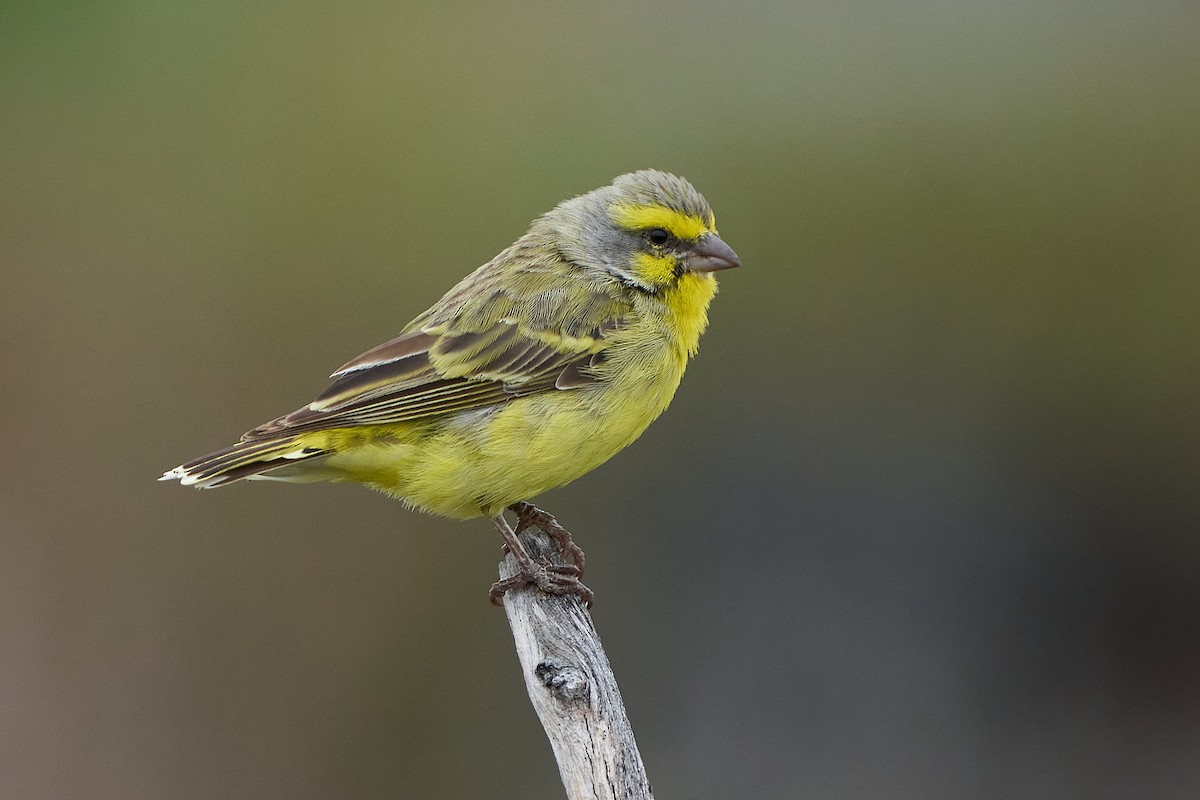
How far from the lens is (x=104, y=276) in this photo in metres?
7.91

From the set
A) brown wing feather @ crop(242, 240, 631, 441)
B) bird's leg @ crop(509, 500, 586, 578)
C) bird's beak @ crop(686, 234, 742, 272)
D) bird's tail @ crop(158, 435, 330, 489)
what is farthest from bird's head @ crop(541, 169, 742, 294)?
bird's tail @ crop(158, 435, 330, 489)

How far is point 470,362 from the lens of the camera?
5.30 meters

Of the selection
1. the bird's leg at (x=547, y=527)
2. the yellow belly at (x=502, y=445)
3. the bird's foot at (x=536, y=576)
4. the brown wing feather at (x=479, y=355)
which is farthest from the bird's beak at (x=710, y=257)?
the bird's foot at (x=536, y=576)

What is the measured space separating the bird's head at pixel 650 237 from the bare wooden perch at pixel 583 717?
180 cm

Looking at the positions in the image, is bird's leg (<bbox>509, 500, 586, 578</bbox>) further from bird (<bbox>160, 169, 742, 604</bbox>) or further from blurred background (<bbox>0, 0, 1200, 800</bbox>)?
blurred background (<bbox>0, 0, 1200, 800</bbox>)

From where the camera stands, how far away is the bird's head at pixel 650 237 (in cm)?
568

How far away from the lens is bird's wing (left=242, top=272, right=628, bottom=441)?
16.7ft

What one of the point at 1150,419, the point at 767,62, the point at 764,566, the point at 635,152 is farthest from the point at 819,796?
the point at 767,62

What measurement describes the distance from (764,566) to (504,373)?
2828mm

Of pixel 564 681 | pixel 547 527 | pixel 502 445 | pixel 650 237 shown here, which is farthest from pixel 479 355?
pixel 564 681

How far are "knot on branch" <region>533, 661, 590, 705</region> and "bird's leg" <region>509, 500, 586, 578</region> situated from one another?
1.33m

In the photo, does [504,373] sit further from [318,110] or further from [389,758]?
[318,110]

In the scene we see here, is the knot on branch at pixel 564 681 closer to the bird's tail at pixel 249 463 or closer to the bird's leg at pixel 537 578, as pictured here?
the bird's leg at pixel 537 578

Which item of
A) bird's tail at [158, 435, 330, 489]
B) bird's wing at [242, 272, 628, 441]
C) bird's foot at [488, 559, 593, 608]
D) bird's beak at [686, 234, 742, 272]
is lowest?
bird's foot at [488, 559, 593, 608]
